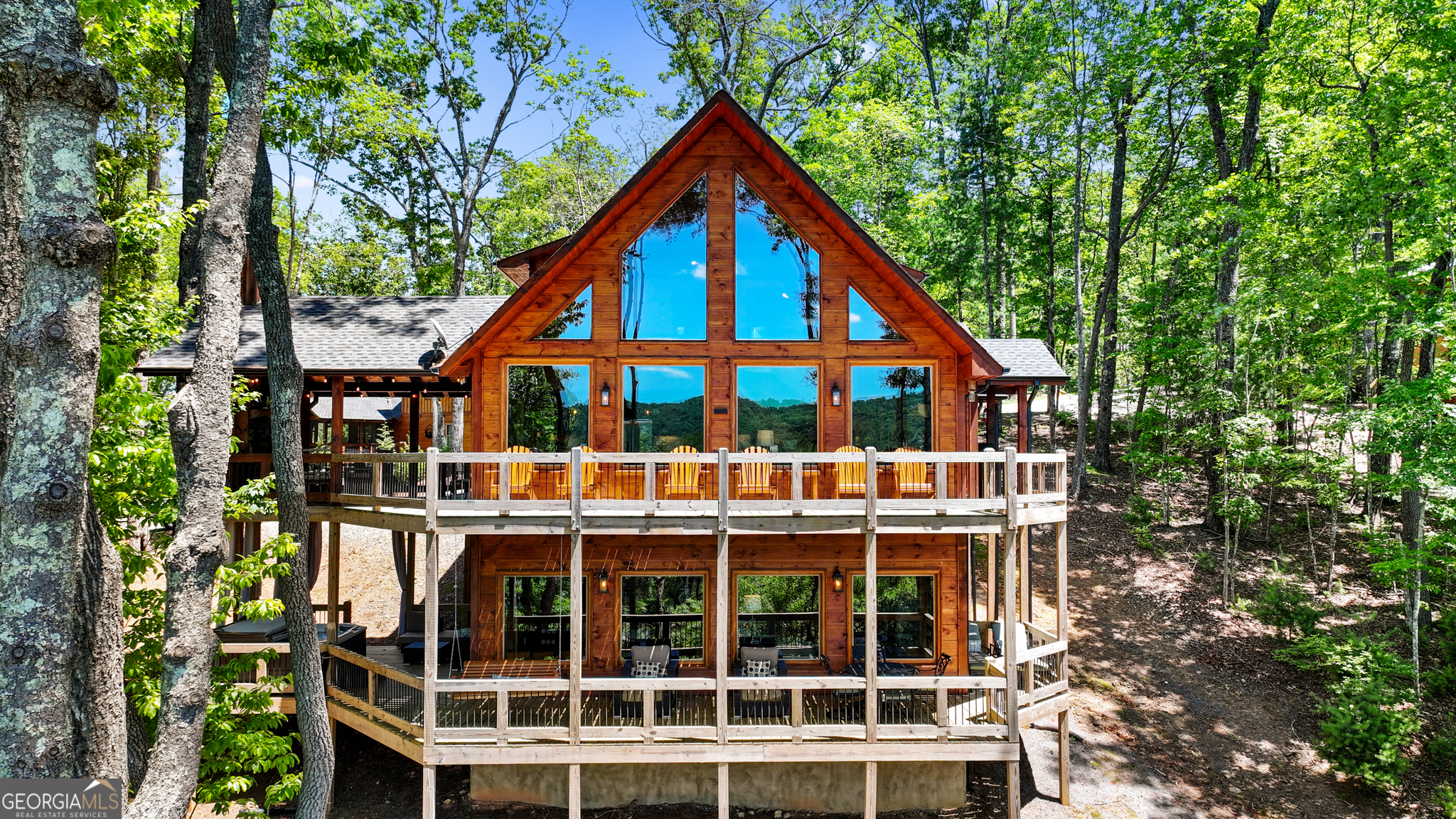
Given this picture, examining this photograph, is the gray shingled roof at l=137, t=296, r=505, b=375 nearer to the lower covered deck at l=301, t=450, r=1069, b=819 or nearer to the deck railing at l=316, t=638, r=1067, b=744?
the lower covered deck at l=301, t=450, r=1069, b=819

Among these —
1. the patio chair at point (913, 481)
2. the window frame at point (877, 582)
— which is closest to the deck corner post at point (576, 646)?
the window frame at point (877, 582)

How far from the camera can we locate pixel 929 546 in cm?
1077

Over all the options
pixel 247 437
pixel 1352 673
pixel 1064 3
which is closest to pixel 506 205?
pixel 247 437

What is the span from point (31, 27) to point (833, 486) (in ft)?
31.7

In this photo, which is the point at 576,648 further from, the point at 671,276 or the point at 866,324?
the point at 866,324

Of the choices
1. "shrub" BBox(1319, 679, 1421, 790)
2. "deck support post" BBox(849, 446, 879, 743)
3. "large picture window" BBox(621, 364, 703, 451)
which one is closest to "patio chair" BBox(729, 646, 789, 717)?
A: "deck support post" BBox(849, 446, 879, 743)

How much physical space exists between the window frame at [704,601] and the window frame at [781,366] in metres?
2.20

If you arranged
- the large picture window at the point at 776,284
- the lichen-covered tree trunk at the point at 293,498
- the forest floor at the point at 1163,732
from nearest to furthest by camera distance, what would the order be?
the lichen-covered tree trunk at the point at 293,498 < the forest floor at the point at 1163,732 < the large picture window at the point at 776,284

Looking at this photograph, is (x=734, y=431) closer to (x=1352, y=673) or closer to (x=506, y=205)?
(x=1352, y=673)

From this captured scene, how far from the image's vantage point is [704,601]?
35.3ft

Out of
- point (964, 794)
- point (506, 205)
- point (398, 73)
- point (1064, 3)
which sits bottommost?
point (964, 794)

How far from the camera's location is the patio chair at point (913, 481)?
34.4 ft

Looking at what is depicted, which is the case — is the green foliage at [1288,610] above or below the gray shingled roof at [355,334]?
below

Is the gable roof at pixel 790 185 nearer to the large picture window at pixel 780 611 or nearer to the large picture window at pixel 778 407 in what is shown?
the large picture window at pixel 778 407
